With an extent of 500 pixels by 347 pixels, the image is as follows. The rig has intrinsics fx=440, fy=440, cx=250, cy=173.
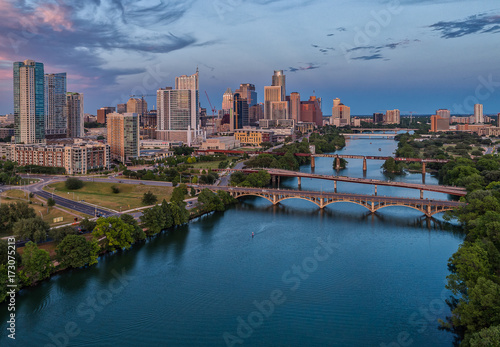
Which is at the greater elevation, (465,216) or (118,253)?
(465,216)

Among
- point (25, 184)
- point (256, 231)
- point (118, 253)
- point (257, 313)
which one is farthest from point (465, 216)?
point (25, 184)

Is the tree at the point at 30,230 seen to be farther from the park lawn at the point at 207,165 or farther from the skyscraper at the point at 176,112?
the skyscraper at the point at 176,112

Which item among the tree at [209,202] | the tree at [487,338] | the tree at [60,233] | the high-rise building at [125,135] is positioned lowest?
the tree at [487,338]

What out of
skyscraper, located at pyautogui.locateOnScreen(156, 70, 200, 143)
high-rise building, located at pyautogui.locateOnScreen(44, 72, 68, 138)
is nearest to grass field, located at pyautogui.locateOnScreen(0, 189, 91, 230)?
high-rise building, located at pyautogui.locateOnScreen(44, 72, 68, 138)

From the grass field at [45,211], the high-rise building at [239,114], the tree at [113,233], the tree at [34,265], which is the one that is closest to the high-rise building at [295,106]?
the high-rise building at [239,114]

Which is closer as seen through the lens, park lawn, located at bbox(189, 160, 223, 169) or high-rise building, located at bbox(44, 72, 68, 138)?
park lawn, located at bbox(189, 160, 223, 169)

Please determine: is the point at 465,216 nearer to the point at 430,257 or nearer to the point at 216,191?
the point at 430,257

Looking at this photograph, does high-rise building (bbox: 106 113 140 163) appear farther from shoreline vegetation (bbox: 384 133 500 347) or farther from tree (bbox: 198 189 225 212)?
shoreline vegetation (bbox: 384 133 500 347)
